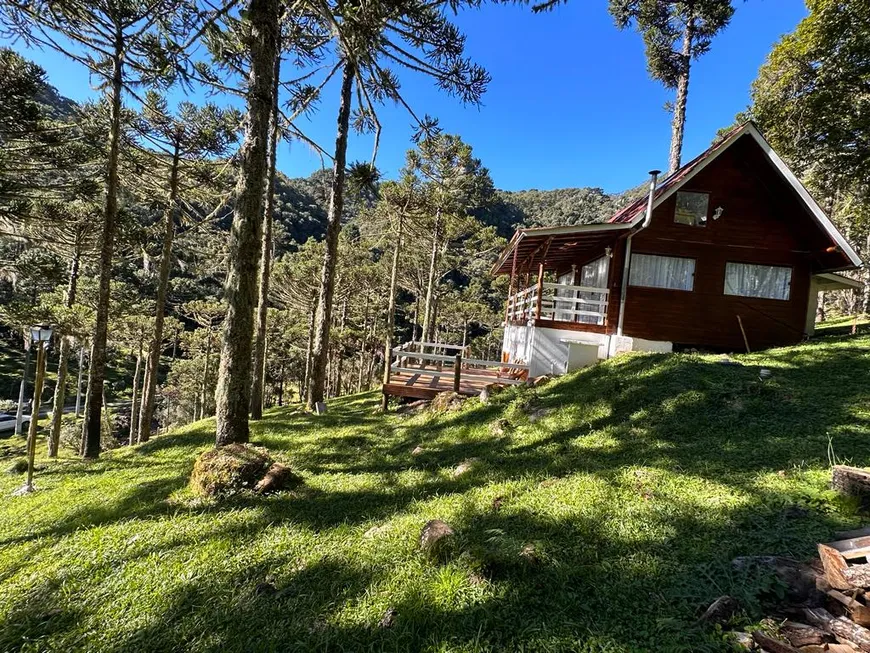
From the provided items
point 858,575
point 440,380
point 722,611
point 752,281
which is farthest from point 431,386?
point 752,281

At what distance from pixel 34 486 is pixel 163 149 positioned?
1022 cm

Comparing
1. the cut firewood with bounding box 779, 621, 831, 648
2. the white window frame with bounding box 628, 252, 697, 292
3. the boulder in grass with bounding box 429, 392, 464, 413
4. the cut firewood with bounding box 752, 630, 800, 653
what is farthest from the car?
the cut firewood with bounding box 779, 621, 831, 648

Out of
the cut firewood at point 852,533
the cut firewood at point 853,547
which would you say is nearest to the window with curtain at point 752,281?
the cut firewood at point 852,533

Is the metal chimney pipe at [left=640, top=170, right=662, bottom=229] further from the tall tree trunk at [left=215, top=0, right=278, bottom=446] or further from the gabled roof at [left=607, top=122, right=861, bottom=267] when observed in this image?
the tall tree trunk at [left=215, top=0, right=278, bottom=446]

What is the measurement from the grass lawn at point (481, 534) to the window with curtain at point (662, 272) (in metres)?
4.61

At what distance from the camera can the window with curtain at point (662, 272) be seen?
11562 millimetres

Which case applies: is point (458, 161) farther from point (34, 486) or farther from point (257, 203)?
point (34, 486)

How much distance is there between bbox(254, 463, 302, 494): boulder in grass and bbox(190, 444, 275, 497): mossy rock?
11 centimetres

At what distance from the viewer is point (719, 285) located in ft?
37.5

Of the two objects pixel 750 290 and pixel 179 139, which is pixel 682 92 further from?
pixel 179 139

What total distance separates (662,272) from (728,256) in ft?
6.54

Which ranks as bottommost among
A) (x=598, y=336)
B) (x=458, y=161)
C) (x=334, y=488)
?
(x=334, y=488)

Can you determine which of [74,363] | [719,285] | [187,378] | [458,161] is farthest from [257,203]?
[74,363]

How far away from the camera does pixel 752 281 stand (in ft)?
37.6
